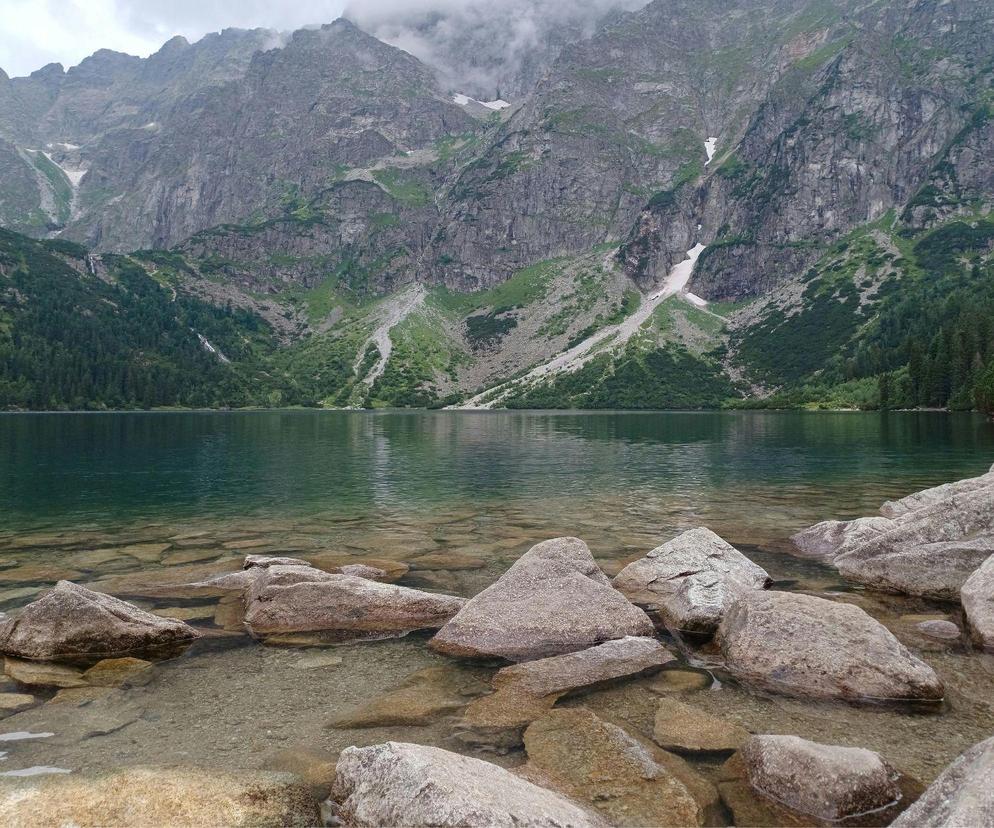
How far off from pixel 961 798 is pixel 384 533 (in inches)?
1055

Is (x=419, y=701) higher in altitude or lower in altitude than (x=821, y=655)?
lower

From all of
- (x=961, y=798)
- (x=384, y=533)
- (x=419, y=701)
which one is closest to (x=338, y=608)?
(x=419, y=701)

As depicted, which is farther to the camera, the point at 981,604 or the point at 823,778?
the point at 981,604

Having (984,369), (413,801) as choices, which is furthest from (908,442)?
(413,801)

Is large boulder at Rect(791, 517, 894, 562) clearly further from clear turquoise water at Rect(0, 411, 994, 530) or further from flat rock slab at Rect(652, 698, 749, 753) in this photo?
flat rock slab at Rect(652, 698, 749, 753)

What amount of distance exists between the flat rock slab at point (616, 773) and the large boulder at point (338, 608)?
274 inches

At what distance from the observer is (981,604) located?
1580cm

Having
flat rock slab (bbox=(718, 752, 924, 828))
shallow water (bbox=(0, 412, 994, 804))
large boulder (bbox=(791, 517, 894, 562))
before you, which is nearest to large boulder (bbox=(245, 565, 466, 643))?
shallow water (bbox=(0, 412, 994, 804))

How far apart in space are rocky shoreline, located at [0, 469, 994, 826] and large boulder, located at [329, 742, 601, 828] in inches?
1.3

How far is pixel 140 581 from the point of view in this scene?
2227cm

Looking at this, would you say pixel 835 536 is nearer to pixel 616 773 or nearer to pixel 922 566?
pixel 922 566

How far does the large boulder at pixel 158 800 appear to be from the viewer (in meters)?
8.33

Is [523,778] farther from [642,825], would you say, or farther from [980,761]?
[980,761]

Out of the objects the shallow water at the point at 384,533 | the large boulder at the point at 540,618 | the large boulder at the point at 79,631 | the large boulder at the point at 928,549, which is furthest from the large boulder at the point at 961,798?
the large boulder at the point at 79,631
